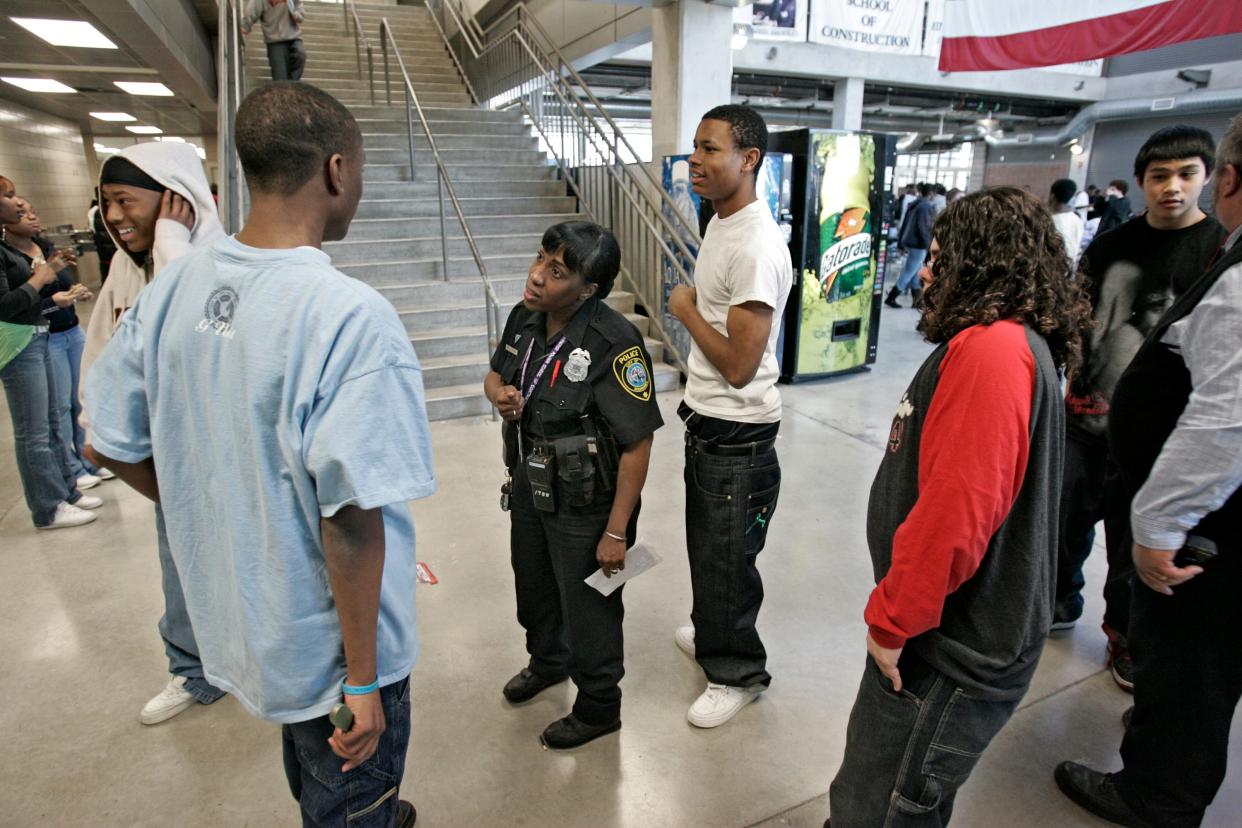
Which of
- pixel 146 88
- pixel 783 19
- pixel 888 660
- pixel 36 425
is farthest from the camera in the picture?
pixel 146 88

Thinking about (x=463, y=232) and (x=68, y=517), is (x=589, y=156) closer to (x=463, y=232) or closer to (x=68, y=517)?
(x=463, y=232)

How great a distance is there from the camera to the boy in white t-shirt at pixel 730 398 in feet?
5.59

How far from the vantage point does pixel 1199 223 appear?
6.62 ft

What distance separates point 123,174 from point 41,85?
1176cm

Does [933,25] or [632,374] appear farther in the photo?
[933,25]

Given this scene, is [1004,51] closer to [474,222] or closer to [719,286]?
[474,222]

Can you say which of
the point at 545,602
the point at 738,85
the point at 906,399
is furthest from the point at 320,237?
the point at 738,85

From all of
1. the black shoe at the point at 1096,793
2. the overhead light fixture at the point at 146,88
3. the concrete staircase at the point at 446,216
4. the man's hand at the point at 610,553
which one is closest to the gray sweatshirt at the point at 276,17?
the concrete staircase at the point at 446,216

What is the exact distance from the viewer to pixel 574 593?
5.71 feet

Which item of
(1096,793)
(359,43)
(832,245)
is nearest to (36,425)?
(1096,793)

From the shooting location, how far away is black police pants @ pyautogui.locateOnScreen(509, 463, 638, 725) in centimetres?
171

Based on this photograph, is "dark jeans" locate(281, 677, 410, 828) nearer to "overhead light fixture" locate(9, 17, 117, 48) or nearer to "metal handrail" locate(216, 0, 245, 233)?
"metal handrail" locate(216, 0, 245, 233)

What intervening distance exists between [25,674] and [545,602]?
5.81 feet

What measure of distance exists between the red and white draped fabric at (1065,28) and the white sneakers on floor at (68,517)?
6106mm
